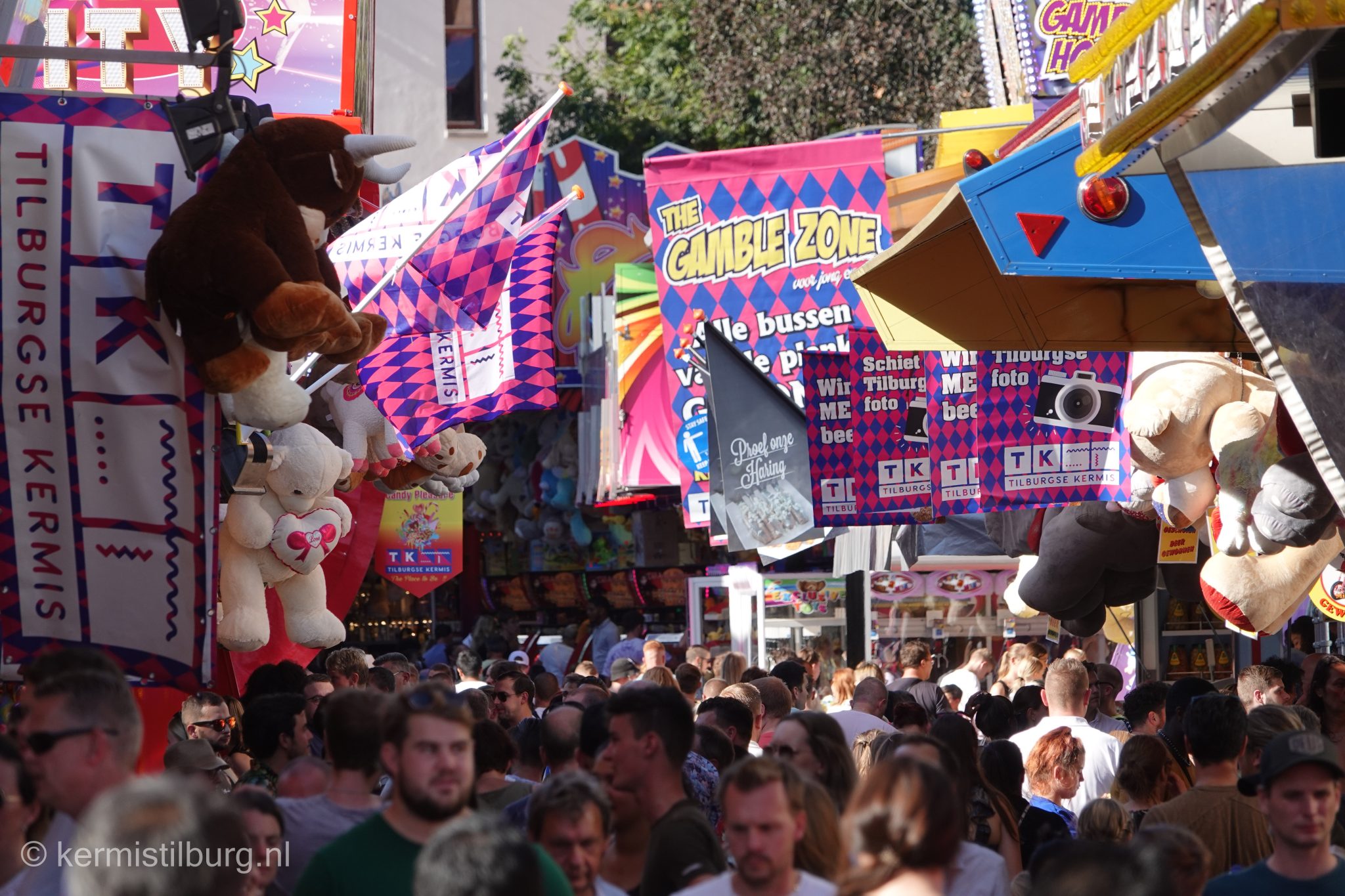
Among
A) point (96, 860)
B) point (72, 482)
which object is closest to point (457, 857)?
point (96, 860)

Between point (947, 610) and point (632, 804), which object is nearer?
point (632, 804)

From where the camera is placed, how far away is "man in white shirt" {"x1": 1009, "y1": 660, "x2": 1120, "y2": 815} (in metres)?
7.62

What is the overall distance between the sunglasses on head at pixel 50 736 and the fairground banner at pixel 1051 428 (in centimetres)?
663

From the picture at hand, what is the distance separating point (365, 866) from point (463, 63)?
97.9ft

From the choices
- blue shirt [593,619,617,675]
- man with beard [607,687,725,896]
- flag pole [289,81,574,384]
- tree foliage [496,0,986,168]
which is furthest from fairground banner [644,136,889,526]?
tree foliage [496,0,986,168]

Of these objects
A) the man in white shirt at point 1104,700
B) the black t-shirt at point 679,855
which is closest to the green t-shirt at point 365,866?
the black t-shirt at point 679,855

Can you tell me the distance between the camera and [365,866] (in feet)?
12.6

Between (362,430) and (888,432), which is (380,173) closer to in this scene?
(362,430)

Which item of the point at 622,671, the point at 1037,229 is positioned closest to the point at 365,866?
the point at 1037,229

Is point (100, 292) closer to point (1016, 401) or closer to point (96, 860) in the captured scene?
point (96, 860)

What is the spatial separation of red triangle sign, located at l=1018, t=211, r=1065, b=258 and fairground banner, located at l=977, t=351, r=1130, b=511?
2.35 metres

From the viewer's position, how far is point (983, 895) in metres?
4.51

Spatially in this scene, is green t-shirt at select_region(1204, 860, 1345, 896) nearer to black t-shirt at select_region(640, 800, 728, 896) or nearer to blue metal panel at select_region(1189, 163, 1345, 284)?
black t-shirt at select_region(640, 800, 728, 896)

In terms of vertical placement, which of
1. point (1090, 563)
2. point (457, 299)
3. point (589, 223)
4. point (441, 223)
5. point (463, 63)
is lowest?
point (1090, 563)
